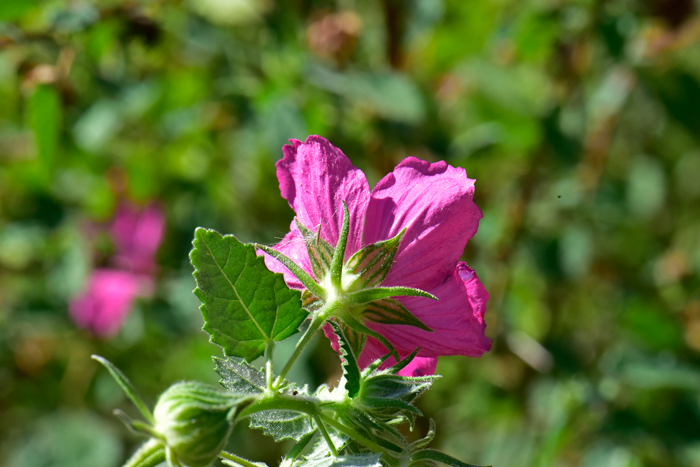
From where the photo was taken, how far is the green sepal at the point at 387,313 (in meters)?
0.79

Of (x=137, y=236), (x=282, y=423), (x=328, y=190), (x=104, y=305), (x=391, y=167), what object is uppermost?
(x=328, y=190)

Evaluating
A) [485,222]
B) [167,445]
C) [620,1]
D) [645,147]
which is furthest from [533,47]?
[167,445]

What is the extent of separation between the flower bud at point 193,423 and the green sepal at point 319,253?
231 millimetres

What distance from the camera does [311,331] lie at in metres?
0.72

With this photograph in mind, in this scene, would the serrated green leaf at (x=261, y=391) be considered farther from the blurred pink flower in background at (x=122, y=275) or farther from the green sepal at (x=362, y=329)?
the blurred pink flower in background at (x=122, y=275)

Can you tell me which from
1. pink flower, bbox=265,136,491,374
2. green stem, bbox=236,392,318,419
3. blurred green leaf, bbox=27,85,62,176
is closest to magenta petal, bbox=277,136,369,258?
pink flower, bbox=265,136,491,374

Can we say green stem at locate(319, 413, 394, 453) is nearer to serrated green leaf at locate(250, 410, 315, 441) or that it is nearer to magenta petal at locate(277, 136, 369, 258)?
serrated green leaf at locate(250, 410, 315, 441)

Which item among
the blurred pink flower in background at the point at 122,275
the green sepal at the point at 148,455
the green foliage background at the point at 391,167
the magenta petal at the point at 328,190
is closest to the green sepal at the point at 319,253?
the magenta petal at the point at 328,190

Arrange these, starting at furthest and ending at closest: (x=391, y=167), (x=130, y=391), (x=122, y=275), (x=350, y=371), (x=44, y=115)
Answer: (x=122, y=275) → (x=391, y=167) → (x=44, y=115) → (x=350, y=371) → (x=130, y=391)

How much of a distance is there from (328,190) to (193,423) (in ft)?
1.09

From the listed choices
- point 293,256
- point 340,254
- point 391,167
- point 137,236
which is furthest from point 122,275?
point 340,254

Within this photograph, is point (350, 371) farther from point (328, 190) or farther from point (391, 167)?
point (391, 167)

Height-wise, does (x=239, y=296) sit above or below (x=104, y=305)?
above

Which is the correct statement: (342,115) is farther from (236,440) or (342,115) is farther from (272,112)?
(236,440)
